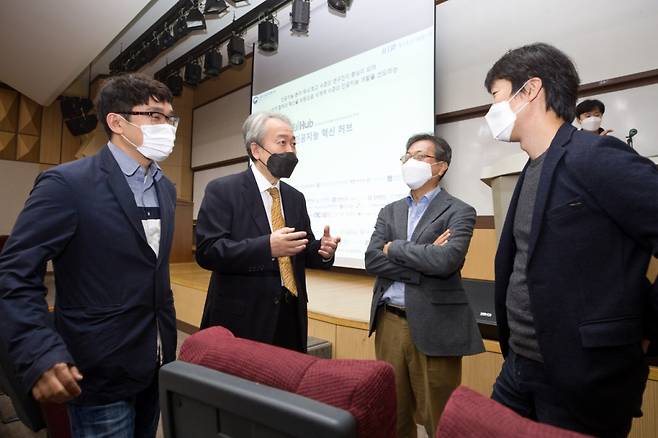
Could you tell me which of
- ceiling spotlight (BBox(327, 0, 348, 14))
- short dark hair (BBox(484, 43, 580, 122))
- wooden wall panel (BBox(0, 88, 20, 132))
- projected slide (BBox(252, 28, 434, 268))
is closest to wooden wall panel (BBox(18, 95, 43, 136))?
wooden wall panel (BBox(0, 88, 20, 132))

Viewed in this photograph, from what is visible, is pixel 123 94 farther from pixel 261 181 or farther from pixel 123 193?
pixel 261 181

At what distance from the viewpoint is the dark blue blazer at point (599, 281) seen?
2.75 feet

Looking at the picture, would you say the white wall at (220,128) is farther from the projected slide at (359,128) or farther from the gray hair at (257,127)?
the gray hair at (257,127)

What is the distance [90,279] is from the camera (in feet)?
3.42

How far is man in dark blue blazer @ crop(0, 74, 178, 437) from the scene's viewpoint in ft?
2.91

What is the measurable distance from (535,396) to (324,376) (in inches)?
28.1

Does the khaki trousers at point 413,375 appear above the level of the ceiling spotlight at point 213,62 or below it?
below

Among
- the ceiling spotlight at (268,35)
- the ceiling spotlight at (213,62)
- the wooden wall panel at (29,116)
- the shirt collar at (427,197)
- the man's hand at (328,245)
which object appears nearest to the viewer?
the man's hand at (328,245)

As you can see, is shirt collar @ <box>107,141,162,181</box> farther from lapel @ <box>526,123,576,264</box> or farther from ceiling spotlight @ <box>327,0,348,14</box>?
ceiling spotlight @ <box>327,0,348,14</box>

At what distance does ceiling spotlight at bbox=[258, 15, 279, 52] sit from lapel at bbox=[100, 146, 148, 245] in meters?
3.39

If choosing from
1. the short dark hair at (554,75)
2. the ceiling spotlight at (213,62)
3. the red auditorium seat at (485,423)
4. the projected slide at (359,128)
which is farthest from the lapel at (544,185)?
the ceiling spotlight at (213,62)

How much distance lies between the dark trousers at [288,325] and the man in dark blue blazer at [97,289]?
1.28ft

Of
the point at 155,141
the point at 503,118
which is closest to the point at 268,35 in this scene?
the point at 155,141

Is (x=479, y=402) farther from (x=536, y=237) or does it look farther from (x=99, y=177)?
(x=99, y=177)
